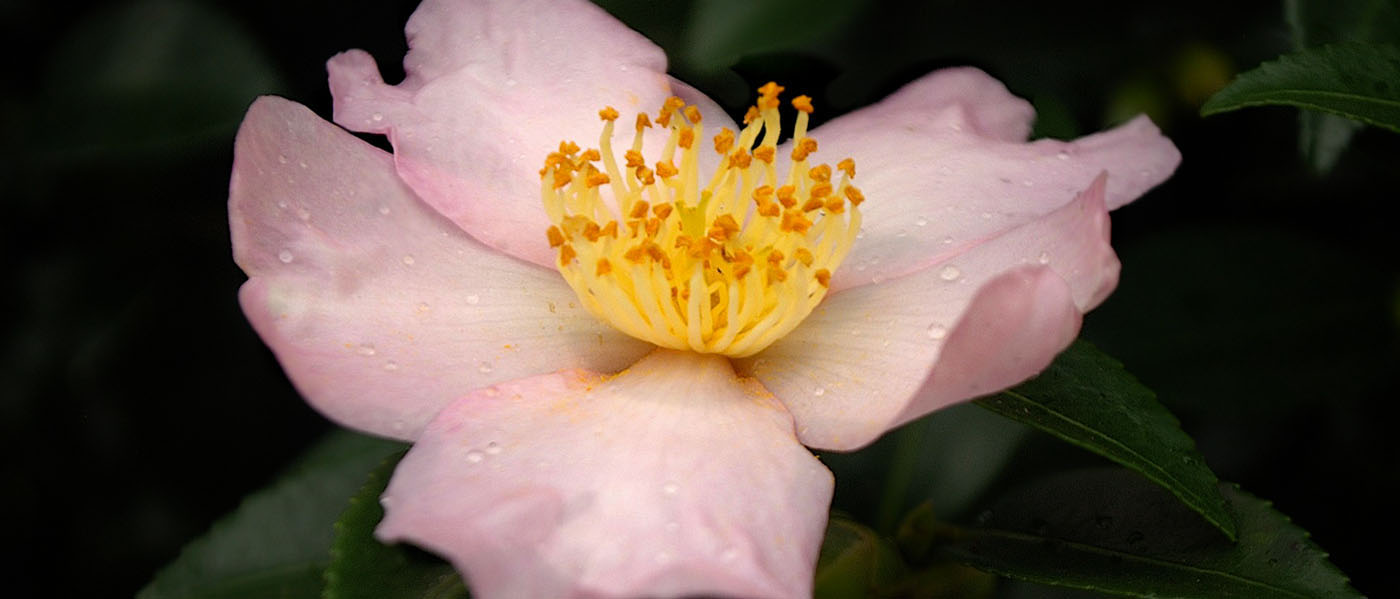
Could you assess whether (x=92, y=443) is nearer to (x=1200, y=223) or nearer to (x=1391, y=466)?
(x=1200, y=223)

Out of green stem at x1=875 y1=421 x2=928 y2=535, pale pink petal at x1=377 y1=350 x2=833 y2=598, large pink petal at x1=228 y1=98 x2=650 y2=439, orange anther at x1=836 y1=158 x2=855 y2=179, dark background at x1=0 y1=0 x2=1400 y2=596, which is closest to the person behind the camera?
pale pink petal at x1=377 y1=350 x2=833 y2=598

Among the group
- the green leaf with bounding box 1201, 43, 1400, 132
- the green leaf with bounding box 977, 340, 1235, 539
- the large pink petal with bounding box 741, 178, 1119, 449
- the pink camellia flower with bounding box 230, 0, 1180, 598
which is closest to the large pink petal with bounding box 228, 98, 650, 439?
the pink camellia flower with bounding box 230, 0, 1180, 598

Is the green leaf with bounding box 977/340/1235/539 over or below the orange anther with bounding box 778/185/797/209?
below

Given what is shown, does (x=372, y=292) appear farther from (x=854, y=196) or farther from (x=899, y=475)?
(x=899, y=475)

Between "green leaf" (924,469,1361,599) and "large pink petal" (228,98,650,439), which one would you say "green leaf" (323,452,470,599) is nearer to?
"large pink petal" (228,98,650,439)

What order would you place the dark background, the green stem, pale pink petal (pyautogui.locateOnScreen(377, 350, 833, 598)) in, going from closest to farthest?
pale pink petal (pyautogui.locateOnScreen(377, 350, 833, 598)) < the green stem < the dark background

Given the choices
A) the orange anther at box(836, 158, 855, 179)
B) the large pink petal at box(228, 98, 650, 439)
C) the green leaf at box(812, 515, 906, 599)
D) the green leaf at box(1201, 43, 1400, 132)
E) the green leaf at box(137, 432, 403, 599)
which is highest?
the green leaf at box(1201, 43, 1400, 132)

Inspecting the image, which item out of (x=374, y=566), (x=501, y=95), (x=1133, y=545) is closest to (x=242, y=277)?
(x=501, y=95)

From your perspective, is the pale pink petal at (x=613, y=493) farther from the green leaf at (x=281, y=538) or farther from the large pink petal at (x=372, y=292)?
the green leaf at (x=281, y=538)
